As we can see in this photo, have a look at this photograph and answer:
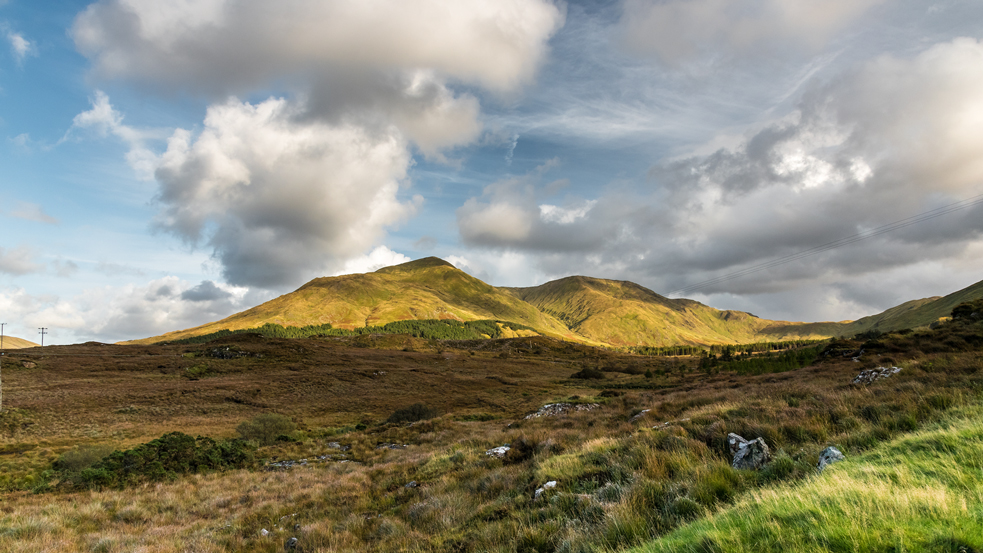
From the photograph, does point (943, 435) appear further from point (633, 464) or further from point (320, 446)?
point (320, 446)

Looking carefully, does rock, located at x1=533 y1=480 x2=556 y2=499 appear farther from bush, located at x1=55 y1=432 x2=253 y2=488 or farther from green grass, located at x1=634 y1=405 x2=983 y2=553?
bush, located at x1=55 y1=432 x2=253 y2=488

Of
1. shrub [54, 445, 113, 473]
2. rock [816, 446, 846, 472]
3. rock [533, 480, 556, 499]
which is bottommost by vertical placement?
shrub [54, 445, 113, 473]

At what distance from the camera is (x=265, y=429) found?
32.1 m

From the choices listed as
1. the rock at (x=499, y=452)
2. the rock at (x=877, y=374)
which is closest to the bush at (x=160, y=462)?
the rock at (x=499, y=452)

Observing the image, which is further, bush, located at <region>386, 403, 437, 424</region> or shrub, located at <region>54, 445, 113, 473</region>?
bush, located at <region>386, 403, 437, 424</region>

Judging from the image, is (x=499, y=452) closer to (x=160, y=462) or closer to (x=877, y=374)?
(x=877, y=374)

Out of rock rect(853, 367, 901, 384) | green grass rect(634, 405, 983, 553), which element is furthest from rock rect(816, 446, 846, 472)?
rock rect(853, 367, 901, 384)

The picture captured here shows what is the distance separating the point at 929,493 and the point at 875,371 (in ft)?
66.4

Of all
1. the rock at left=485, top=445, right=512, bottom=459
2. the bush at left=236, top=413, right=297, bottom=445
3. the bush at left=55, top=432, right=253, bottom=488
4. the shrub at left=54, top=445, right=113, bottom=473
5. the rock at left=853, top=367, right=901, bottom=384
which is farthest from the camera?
the bush at left=236, top=413, right=297, bottom=445

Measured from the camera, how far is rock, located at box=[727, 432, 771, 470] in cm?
711

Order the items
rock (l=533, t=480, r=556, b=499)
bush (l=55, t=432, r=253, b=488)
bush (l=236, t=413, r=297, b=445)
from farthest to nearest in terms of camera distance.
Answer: bush (l=236, t=413, r=297, b=445) → bush (l=55, t=432, r=253, b=488) → rock (l=533, t=480, r=556, b=499)

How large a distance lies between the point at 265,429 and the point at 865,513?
37.6m

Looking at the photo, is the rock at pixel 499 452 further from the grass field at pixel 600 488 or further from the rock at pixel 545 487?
the rock at pixel 545 487

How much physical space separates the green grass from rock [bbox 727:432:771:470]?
4.67 feet
